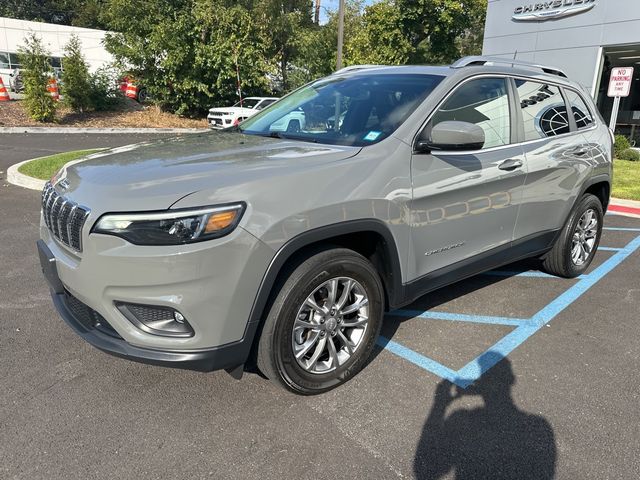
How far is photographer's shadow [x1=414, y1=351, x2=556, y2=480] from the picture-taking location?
232 centimetres

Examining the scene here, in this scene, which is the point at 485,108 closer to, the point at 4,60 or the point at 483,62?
the point at 483,62

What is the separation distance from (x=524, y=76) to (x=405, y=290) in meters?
2.10

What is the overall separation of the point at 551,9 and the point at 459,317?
1693 centimetres

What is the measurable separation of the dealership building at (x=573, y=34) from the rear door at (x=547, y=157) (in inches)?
503

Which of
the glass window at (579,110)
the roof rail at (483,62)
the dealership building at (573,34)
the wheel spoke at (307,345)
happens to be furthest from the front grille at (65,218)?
the dealership building at (573,34)

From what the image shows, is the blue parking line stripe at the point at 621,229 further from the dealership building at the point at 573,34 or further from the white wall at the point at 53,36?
the white wall at the point at 53,36

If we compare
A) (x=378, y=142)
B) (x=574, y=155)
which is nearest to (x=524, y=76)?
(x=574, y=155)

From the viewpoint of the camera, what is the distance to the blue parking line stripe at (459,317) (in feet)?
12.6

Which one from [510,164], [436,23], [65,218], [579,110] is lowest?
[65,218]

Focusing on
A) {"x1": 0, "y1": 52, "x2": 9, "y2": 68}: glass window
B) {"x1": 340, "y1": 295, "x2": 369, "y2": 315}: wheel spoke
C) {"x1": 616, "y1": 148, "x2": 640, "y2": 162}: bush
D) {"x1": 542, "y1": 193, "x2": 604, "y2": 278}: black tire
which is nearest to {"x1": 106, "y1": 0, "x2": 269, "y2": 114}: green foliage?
{"x1": 0, "y1": 52, "x2": 9, "y2": 68}: glass window

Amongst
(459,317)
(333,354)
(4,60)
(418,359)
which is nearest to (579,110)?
(459,317)

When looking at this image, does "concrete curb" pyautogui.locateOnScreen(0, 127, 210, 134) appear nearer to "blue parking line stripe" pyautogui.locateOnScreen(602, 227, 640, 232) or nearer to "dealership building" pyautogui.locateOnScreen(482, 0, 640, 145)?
"dealership building" pyautogui.locateOnScreen(482, 0, 640, 145)

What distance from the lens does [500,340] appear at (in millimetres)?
3543

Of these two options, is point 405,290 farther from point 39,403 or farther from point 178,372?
point 39,403
